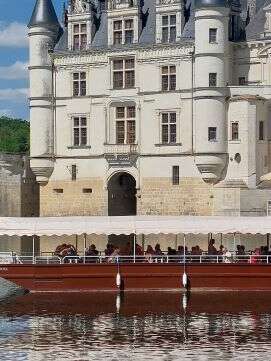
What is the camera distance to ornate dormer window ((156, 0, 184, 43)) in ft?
205

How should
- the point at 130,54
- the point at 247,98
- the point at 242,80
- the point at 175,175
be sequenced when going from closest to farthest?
1. the point at 247,98
2. the point at 242,80
3. the point at 175,175
4. the point at 130,54

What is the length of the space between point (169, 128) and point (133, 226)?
20.8m

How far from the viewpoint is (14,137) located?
12925cm

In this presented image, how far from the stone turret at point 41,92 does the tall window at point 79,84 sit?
5.09ft

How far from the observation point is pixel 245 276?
4103cm

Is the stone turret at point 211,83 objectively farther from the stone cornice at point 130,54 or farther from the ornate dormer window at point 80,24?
the ornate dormer window at point 80,24

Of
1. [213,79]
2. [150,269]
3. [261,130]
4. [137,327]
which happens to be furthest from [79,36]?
[137,327]

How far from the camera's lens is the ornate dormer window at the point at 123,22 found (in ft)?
210

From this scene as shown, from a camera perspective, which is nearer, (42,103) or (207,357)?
(207,357)

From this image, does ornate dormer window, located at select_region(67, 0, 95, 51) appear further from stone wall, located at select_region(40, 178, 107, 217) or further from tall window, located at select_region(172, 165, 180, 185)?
tall window, located at select_region(172, 165, 180, 185)

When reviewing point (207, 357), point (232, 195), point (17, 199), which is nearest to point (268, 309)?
point (207, 357)

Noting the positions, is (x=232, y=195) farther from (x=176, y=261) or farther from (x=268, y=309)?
(x=268, y=309)

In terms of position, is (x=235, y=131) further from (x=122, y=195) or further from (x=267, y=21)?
(x=122, y=195)

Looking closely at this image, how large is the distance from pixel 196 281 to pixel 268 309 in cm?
520
